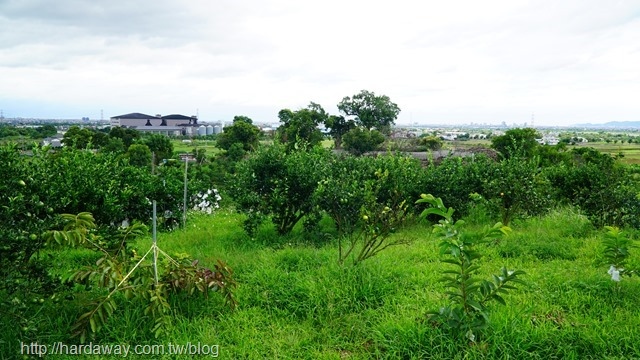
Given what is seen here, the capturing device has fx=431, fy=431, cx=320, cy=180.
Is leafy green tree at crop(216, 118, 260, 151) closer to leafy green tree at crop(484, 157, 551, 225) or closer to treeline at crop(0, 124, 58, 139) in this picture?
treeline at crop(0, 124, 58, 139)

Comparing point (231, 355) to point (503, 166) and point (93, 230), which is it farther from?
point (503, 166)

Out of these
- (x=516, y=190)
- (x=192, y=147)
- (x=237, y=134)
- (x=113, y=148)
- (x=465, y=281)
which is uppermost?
(x=237, y=134)

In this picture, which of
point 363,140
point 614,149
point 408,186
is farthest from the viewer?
point 363,140

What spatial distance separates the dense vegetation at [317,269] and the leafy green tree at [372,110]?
1167 inches

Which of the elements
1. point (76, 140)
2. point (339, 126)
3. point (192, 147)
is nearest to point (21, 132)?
point (76, 140)

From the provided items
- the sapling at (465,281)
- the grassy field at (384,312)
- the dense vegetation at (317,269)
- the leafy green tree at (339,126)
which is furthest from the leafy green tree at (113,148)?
the leafy green tree at (339,126)

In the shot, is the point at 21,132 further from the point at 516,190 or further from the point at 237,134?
the point at 237,134

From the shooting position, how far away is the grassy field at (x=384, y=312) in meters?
2.87

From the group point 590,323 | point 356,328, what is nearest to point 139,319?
point 356,328

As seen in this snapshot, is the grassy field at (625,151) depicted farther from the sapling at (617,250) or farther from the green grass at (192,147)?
the green grass at (192,147)

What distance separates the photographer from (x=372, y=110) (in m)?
35.6

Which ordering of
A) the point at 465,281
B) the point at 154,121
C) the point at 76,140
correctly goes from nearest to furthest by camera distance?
1. the point at 465,281
2. the point at 76,140
3. the point at 154,121

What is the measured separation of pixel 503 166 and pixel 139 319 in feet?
16.7

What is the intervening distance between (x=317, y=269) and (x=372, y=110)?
3256cm
